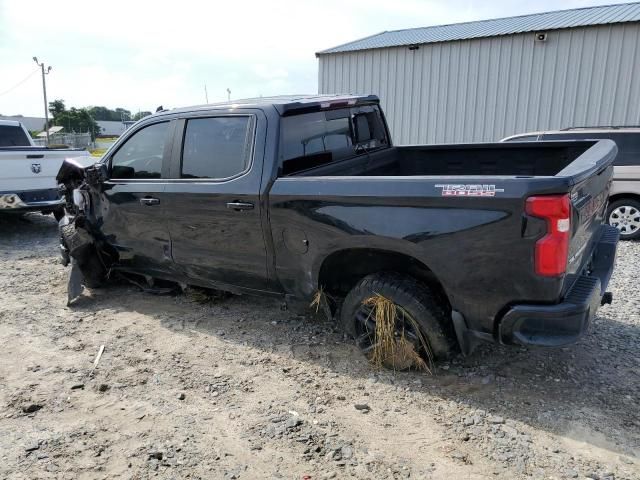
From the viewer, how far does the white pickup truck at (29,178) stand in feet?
24.7

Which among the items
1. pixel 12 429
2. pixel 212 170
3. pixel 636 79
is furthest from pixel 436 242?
pixel 636 79

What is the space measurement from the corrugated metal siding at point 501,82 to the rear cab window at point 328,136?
815 centimetres

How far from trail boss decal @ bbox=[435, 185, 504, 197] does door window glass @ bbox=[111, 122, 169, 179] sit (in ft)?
8.37

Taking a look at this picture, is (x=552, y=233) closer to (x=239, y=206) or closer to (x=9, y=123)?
(x=239, y=206)

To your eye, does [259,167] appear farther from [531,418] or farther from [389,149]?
[531,418]

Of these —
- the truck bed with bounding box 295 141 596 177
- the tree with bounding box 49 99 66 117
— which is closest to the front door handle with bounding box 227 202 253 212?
the truck bed with bounding box 295 141 596 177

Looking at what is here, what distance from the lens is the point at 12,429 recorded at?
295 cm

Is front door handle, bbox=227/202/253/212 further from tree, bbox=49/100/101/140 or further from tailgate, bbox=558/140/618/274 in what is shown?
tree, bbox=49/100/101/140

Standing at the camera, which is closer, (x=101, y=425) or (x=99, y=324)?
(x=101, y=425)

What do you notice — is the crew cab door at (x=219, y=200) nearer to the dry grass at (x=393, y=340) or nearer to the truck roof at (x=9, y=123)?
the dry grass at (x=393, y=340)

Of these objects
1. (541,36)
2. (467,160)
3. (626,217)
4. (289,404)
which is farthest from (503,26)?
(289,404)

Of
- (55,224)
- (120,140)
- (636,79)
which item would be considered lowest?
(55,224)

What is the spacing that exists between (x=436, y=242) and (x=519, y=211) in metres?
0.49

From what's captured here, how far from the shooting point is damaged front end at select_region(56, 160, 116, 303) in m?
4.88
